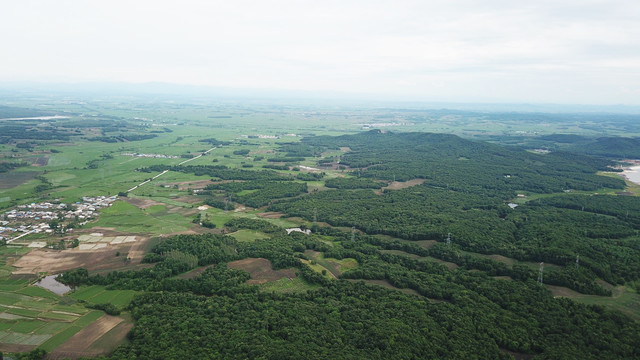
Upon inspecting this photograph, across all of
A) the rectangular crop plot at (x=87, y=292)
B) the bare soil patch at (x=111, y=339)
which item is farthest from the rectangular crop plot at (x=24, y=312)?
the bare soil patch at (x=111, y=339)

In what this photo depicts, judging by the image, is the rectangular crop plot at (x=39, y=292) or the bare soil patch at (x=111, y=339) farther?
the rectangular crop plot at (x=39, y=292)

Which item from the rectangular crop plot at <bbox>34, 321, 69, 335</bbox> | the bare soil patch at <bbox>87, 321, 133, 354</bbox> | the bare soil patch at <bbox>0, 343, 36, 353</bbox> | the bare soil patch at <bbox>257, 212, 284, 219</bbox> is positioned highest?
the bare soil patch at <bbox>257, 212, 284, 219</bbox>

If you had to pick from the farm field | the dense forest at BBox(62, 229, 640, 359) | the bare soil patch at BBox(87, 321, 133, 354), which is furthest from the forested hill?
the bare soil patch at BBox(87, 321, 133, 354)

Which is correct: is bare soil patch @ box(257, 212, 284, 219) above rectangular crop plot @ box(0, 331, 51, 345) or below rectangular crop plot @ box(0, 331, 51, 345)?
above

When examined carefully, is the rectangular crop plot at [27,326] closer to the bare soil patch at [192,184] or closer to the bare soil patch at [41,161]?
the bare soil patch at [192,184]

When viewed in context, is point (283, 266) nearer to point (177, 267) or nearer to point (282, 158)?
point (177, 267)

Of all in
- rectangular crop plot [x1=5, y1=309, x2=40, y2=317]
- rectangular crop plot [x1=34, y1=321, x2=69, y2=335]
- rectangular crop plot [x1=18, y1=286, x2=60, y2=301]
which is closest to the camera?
rectangular crop plot [x1=34, y1=321, x2=69, y2=335]

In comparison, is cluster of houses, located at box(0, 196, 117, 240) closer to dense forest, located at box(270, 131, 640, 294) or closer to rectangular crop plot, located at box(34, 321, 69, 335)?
rectangular crop plot, located at box(34, 321, 69, 335)
